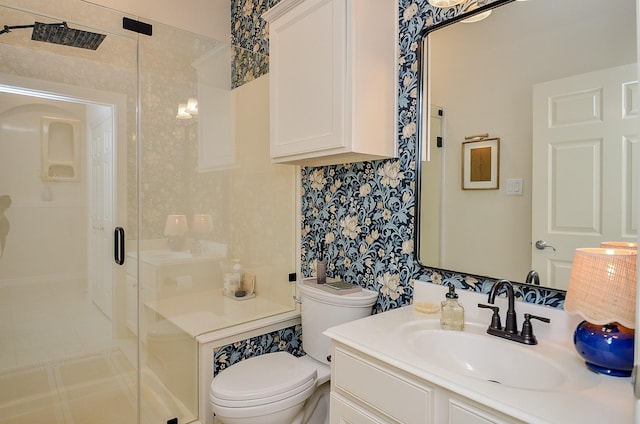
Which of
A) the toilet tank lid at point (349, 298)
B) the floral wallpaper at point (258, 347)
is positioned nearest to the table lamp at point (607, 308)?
the toilet tank lid at point (349, 298)

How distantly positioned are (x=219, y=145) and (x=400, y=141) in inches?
46.8

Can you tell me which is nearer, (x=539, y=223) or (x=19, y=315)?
(x=539, y=223)

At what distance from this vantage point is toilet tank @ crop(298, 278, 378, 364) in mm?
1748

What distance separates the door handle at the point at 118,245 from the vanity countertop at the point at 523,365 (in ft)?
4.49

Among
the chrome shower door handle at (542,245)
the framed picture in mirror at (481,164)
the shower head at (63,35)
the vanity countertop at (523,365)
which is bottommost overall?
the vanity countertop at (523,365)

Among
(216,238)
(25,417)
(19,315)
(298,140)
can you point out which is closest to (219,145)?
(216,238)

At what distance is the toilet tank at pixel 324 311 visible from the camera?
1.75 metres

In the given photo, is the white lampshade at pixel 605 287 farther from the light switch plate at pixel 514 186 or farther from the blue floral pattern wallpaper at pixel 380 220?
the light switch plate at pixel 514 186

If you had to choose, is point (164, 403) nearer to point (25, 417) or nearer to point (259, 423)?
point (25, 417)

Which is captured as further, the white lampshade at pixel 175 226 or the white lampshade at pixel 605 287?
the white lampshade at pixel 175 226

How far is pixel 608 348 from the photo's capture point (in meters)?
0.93

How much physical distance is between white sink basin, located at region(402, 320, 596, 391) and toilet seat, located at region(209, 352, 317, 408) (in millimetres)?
609

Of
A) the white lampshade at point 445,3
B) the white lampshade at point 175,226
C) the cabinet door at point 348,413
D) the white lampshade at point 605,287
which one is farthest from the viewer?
the white lampshade at point 175,226

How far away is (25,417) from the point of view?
179cm
